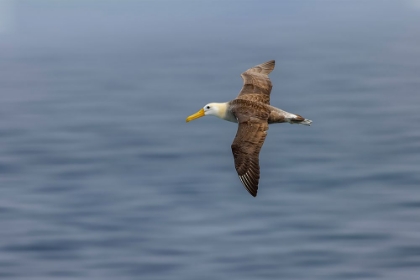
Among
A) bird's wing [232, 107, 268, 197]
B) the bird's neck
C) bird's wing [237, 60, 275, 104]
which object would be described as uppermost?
bird's wing [237, 60, 275, 104]

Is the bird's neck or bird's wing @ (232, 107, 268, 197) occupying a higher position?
the bird's neck

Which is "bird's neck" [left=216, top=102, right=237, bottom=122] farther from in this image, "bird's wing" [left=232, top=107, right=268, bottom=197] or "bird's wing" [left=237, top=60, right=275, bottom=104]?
"bird's wing" [left=232, top=107, right=268, bottom=197]

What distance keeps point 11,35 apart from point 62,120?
167ft

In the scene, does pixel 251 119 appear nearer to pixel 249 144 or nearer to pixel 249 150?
pixel 249 144

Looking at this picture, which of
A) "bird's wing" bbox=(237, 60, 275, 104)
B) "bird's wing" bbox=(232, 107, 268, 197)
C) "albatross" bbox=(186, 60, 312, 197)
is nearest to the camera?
"bird's wing" bbox=(232, 107, 268, 197)

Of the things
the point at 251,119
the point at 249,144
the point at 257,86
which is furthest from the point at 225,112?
the point at 249,144

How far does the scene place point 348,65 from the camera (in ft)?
Answer: 196

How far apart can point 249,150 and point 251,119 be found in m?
0.96

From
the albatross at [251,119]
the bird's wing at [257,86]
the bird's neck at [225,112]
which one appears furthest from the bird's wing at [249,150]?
the bird's wing at [257,86]

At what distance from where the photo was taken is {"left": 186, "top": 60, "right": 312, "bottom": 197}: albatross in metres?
22.0

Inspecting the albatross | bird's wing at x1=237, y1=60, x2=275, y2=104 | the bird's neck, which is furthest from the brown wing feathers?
bird's wing at x1=237, y1=60, x2=275, y2=104

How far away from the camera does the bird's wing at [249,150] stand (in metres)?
21.9

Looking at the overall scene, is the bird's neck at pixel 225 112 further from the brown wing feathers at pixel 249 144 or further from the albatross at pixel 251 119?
the brown wing feathers at pixel 249 144

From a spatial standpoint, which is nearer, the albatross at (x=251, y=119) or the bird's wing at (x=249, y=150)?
the bird's wing at (x=249, y=150)
